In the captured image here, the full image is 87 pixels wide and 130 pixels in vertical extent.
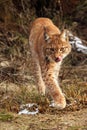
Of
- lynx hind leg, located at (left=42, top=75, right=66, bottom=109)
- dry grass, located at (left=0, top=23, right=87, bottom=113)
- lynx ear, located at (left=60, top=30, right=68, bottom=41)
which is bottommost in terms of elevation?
dry grass, located at (left=0, top=23, right=87, bottom=113)

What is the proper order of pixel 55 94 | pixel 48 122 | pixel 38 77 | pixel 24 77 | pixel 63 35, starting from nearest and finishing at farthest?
pixel 48 122 → pixel 55 94 → pixel 63 35 → pixel 38 77 → pixel 24 77

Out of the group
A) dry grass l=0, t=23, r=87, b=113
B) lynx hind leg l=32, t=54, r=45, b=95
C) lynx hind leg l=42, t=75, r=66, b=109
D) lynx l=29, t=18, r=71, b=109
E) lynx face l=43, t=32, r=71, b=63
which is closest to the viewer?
lynx hind leg l=42, t=75, r=66, b=109

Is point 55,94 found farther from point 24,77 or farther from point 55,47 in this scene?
point 24,77

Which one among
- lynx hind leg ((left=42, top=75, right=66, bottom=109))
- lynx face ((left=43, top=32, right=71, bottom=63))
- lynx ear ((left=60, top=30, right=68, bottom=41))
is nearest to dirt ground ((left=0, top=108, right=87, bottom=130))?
lynx hind leg ((left=42, top=75, right=66, bottom=109))

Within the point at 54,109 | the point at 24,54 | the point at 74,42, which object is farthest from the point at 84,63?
the point at 54,109

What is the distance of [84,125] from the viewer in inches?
194

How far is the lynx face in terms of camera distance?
19.5 feet

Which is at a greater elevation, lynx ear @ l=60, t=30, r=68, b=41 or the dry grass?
lynx ear @ l=60, t=30, r=68, b=41

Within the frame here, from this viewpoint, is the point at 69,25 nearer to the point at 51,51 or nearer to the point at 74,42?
the point at 74,42

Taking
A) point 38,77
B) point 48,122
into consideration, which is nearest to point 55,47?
point 38,77

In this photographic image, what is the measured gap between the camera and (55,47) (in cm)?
596

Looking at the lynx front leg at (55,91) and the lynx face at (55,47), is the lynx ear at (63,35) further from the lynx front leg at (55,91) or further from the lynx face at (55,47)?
the lynx front leg at (55,91)

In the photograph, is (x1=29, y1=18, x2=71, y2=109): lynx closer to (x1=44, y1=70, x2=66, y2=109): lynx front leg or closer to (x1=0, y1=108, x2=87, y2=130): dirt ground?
(x1=44, y1=70, x2=66, y2=109): lynx front leg

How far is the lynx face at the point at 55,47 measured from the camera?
234 inches
